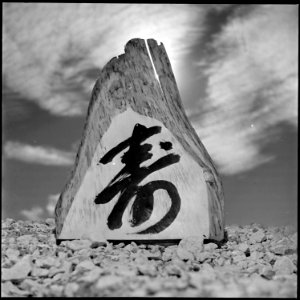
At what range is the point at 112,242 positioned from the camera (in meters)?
3.96

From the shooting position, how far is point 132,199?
4008 mm

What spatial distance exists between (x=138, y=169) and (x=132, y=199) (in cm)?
29

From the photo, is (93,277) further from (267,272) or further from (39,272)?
(267,272)

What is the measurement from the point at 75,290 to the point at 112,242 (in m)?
1.77

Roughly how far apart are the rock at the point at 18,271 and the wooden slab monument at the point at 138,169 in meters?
1.11

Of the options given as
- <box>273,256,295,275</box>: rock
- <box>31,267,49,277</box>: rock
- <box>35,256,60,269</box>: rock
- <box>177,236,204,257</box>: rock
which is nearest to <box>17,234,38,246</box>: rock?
<box>35,256,60,269</box>: rock

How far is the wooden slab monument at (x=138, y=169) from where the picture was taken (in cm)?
396

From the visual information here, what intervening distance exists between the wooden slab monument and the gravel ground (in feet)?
0.62

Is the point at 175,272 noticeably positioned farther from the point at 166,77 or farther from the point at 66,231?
the point at 166,77

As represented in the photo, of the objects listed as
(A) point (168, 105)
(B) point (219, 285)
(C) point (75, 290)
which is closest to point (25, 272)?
(C) point (75, 290)

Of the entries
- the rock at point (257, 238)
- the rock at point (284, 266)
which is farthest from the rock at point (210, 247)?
the rock at point (257, 238)

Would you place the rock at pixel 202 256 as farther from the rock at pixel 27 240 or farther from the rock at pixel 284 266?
the rock at pixel 27 240

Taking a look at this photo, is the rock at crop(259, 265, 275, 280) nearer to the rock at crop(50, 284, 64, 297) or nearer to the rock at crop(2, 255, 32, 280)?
the rock at crop(50, 284, 64, 297)

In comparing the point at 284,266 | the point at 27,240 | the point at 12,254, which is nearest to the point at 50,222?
the point at 27,240
